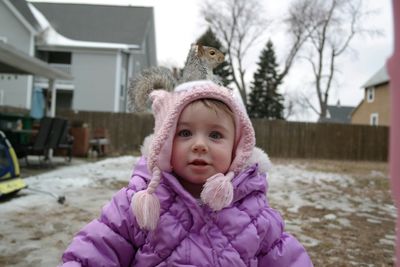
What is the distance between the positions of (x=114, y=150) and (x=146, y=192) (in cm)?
1711

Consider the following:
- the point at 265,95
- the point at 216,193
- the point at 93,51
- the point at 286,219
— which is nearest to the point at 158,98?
the point at 216,193

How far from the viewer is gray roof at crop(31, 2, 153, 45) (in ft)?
75.0

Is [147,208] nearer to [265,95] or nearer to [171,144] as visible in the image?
[171,144]

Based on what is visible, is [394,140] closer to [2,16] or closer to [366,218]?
[366,218]

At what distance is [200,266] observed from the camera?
1407 mm

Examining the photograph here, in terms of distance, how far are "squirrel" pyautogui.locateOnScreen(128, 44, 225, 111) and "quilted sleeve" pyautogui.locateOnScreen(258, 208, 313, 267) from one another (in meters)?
0.60

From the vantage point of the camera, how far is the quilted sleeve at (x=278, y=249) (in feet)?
5.10

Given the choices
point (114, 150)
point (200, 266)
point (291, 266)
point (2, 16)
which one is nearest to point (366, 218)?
point (291, 266)

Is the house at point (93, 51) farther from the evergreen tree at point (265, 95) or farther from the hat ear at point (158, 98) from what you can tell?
the hat ear at point (158, 98)

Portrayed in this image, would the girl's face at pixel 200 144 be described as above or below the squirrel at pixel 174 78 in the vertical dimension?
below

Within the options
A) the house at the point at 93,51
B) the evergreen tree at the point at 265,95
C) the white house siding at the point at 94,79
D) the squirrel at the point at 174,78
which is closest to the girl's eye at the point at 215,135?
the squirrel at the point at 174,78

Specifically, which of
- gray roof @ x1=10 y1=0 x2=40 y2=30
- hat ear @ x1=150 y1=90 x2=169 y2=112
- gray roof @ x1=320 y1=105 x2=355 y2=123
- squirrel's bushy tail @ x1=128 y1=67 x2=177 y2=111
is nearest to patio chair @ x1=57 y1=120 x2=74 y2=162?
gray roof @ x1=10 y1=0 x2=40 y2=30

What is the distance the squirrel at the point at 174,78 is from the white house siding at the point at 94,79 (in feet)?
71.7

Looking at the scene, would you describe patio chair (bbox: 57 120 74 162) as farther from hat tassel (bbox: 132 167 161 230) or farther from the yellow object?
hat tassel (bbox: 132 167 161 230)
